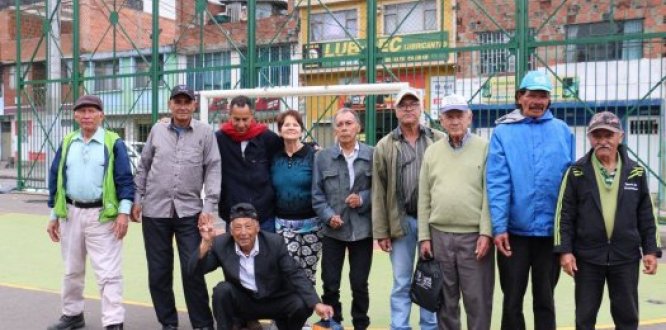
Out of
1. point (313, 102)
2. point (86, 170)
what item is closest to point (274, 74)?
point (313, 102)

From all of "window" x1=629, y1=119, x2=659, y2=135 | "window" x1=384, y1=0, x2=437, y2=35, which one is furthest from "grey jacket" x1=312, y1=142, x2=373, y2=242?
"window" x1=384, y1=0, x2=437, y2=35

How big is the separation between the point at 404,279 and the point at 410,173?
0.75m

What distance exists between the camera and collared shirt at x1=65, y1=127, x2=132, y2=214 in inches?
225

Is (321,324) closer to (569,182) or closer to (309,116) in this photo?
(569,182)

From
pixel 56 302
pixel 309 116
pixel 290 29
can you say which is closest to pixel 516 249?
pixel 56 302

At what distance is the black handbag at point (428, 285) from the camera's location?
195 inches

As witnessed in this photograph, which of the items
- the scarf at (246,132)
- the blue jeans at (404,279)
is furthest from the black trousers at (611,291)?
the scarf at (246,132)

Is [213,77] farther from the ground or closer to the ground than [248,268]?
farther from the ground

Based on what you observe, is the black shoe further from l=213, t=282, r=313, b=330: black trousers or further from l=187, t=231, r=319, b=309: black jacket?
l=213, t=282, r=313, b=330: black trousers

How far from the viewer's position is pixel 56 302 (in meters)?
6.99

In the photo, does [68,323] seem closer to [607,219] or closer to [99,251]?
[99,251]

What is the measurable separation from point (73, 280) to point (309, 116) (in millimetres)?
8844

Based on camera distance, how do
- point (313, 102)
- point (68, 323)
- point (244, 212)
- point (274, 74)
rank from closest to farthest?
point (244, 212)
point (68, 323)
point (313, 102)
point (274, 74)

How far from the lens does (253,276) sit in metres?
5.34
